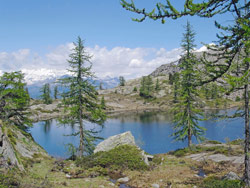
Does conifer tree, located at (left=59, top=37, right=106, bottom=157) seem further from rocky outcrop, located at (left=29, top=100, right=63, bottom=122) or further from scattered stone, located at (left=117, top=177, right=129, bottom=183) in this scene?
rocky outcrop, located at (left=29, top=100, right=63, bottom=122)

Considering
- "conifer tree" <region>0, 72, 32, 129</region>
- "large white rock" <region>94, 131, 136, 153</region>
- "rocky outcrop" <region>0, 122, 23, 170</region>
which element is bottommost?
"large white rock" <region>94, 131, 136, 153</region>

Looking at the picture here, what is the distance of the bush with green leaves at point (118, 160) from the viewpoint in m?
18.2

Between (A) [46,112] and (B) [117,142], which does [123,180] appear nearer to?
(B) [117,142]

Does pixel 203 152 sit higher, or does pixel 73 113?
pixel 73 113

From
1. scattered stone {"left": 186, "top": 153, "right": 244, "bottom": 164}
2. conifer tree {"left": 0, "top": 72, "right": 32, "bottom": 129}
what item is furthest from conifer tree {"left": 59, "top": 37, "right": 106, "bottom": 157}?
scattered stone {"left": 186, "top": 153, "right": 244, "bottom": 164}

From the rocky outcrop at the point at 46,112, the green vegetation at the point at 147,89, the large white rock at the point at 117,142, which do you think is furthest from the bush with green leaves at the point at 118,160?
the green vegetation at the point at 147,89

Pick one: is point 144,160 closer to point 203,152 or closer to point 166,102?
point 203,152

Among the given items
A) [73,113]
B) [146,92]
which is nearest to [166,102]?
[146,92]

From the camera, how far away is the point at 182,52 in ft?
85.0

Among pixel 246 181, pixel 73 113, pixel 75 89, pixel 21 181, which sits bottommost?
pixel 246 181

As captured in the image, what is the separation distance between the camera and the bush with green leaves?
18.2 metres

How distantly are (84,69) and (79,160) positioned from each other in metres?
9.59

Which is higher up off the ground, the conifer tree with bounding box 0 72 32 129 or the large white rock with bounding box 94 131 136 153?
the conifer tree with bounding box 0 72 32 129

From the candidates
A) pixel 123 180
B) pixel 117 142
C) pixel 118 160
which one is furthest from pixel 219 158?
pixel 123 180
